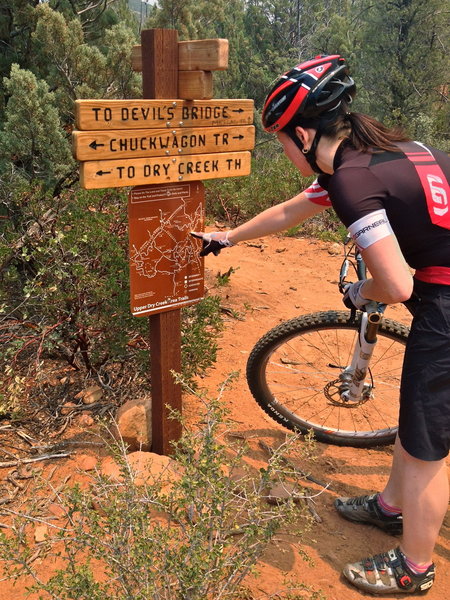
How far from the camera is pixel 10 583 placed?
2221 millimetres

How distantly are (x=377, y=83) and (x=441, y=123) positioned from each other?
2209mm

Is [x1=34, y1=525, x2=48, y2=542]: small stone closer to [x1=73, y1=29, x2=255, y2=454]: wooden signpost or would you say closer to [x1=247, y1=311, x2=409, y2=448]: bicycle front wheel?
[x1=73, y1=29, x2=255, y2=454]: wooden signpost

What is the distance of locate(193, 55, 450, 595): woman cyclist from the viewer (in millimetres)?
1830

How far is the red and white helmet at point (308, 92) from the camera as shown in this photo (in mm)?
1964

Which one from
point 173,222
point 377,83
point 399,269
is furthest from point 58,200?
point 377,83

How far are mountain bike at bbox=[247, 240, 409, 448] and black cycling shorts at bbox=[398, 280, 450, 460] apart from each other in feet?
1.34

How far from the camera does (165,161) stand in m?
2.36

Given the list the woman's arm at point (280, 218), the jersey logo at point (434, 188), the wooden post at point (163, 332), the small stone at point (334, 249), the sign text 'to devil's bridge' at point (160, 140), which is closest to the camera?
the jersey logo at point (434, 188)

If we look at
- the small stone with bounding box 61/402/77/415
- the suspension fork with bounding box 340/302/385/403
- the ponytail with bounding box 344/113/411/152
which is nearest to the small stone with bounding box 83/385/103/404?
the small stone with bounding box 61/402/77/415

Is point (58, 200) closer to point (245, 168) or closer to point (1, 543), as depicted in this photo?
point (245, 168)

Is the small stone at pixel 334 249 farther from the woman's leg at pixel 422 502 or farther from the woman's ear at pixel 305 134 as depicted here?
the woman's ear at pixel 305 134

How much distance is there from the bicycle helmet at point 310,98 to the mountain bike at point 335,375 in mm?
849

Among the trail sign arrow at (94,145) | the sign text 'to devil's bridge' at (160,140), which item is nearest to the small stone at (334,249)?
the sign text 'to devil's bridge' at (160,140)

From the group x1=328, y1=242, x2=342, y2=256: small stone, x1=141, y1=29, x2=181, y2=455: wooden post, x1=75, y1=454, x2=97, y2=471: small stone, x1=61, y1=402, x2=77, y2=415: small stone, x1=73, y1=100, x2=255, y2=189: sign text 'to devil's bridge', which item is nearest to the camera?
x1=73, y1=100, x2=255, y2=189: sign text 'to devil's bridge'
